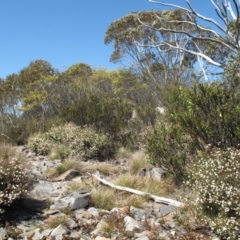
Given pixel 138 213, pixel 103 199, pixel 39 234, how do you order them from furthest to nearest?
1. pixel 103 199
2. pixel 138 213
3. pixel 39 234

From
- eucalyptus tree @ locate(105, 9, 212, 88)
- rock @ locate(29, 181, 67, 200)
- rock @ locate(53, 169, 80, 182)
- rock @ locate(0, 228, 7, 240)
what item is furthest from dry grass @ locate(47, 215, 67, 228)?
eucalyptus tree @ locate(105, 9, 212, 88)

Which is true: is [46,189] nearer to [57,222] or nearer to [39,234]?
[57,222]

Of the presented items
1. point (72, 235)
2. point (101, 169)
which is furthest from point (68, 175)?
point (72, 235)

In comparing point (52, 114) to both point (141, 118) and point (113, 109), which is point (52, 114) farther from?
point (141, 118)

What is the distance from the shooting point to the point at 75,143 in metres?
11.6

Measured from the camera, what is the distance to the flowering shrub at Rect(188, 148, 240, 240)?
187 inches

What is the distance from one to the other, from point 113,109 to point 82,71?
17.1 metres

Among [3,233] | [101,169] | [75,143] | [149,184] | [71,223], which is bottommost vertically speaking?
[3,233]

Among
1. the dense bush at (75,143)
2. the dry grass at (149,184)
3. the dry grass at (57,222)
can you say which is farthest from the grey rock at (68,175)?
the dry grass at (57,222)

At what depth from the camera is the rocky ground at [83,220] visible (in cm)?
522

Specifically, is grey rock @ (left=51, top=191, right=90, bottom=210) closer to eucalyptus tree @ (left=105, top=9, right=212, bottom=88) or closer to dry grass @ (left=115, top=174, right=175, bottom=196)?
dry grass @ (left=115, top=174, right=175, bottom=196)

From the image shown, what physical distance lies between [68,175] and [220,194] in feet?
13.6

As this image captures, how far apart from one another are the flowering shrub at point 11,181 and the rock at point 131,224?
177cm

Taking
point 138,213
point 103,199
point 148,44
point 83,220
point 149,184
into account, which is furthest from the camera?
point 148,44
